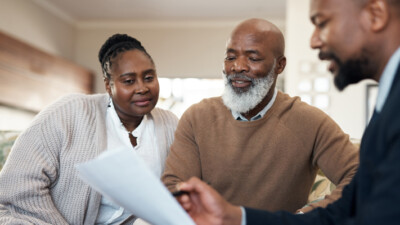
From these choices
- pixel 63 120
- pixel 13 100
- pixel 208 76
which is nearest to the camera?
pixel 63 120

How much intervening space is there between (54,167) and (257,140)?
798 millimetres

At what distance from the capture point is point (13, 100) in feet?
18.1

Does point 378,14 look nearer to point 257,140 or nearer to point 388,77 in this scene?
point 388,77

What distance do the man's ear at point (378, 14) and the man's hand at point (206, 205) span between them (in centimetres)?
49

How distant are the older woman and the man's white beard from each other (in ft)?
1.21

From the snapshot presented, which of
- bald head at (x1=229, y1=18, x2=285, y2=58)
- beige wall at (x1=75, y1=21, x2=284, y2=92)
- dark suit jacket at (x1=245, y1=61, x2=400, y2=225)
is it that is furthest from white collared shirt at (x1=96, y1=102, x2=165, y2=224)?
beige wall at (x1=75, y1=21, x2=284, y2=92)

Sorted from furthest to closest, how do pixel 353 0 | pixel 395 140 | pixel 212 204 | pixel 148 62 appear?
pixel 148 62
pixel 212 204
pixel 353 0
pixel 395 140

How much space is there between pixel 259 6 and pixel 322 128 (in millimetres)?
5483

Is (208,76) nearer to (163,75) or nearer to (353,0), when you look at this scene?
(163,75)

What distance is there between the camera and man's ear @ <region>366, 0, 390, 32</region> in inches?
32.4

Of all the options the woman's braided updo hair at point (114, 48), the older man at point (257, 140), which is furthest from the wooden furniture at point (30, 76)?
the older man at point (257, 140)

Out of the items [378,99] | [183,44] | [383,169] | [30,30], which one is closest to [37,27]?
[30,30]

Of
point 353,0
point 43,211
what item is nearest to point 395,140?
point 353,0

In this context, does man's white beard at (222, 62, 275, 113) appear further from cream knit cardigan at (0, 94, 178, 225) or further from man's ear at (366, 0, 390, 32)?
man's ear at (366, 0, 390, 32)
